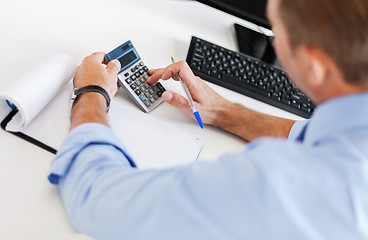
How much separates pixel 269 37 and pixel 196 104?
435 millimetres

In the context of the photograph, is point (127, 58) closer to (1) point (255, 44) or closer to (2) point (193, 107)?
(2) point (193, 107)

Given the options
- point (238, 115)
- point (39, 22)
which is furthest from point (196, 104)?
point (39, 22)

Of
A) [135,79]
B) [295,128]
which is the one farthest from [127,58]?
[295,128]

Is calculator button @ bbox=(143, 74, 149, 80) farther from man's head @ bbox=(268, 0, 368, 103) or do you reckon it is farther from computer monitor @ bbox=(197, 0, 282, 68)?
man's head @ bbox=(268, 0, 368, 103)

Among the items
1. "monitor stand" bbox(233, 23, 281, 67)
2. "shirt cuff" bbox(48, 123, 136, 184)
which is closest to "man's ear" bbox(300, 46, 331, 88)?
"shirt cuff" bbox(48, 123, 136, 184)

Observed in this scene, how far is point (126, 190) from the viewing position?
559 mm

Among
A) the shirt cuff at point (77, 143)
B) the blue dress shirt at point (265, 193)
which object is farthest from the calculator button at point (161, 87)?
the blue dress shirt at point (265, 193)

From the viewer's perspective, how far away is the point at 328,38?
487 millimetres

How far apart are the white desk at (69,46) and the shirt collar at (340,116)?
31 cm

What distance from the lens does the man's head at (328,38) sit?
19.0 inches

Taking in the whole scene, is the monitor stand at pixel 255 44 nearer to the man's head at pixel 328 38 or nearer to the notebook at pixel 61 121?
the notebook at pixel 61 121

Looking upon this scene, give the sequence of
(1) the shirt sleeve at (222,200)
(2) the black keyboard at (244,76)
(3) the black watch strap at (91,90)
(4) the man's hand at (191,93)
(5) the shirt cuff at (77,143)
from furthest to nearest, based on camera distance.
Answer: (2) the black keyboard at (244,76) < (4) the man's hand at (191,93) < (3) the black watch strap at (91,90) < (5) the shirt cuff at (77,143) < (1) the shirt sleeve at (222,200)

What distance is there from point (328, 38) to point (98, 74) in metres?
0.46

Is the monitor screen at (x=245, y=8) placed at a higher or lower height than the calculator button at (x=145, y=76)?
higher
